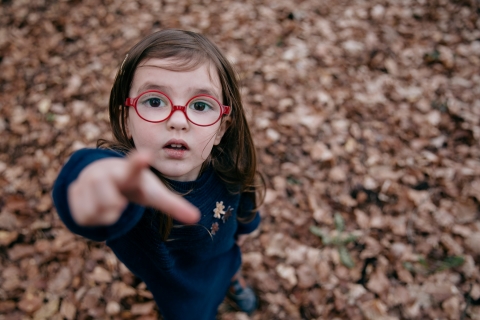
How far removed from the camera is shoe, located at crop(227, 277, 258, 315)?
219 centimetres

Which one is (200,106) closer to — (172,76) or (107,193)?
(172,76)

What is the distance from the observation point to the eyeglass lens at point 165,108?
111 cm

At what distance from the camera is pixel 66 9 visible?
13.3ft

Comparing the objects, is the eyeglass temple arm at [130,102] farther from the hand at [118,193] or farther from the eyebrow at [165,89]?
the hand at [118,193]

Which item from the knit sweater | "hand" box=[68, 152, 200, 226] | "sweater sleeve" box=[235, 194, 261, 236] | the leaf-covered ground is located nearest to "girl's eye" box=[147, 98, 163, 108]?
the knit sweater

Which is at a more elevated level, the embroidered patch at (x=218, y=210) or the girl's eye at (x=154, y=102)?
the girl's eye at (x=154, y=102)

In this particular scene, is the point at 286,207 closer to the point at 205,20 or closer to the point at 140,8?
the point at 205,20

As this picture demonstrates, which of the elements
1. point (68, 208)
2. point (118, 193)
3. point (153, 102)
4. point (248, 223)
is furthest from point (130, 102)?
point (248, 223)

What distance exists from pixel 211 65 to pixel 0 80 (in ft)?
10.3

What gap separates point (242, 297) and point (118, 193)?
1.76 m

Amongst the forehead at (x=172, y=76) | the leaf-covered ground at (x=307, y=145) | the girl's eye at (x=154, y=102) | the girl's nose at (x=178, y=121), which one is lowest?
the leaf-covered ground at (x=307, y=145)

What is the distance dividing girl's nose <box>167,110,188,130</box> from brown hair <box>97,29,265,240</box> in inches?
6.2

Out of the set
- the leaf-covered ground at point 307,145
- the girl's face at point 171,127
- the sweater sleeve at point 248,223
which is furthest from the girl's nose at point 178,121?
the leaf-covered ground at point 307,145

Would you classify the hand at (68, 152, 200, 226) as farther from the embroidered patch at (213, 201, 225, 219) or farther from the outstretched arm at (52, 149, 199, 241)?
the embroidered patch at (213, 201, 225, 219)
